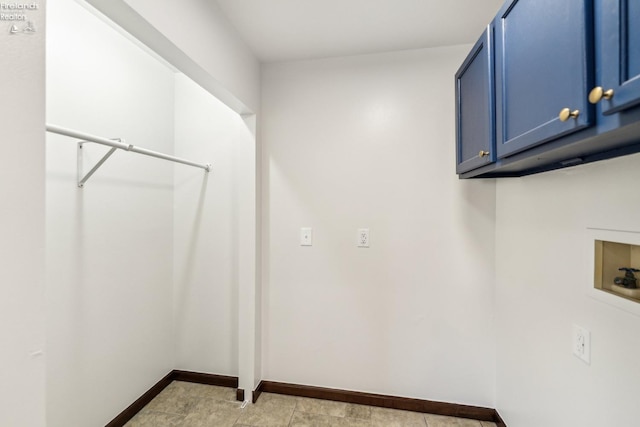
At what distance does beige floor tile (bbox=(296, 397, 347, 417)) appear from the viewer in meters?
1.84

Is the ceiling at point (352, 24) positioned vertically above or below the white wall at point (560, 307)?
above

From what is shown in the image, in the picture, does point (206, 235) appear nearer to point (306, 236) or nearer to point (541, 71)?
point (306, 236)

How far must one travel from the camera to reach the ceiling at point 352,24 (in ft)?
4.87

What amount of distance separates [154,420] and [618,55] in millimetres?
2645

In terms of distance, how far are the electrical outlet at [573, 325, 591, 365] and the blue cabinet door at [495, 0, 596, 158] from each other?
74 centimetres

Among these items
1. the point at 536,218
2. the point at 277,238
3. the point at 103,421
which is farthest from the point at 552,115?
the point at 103,421

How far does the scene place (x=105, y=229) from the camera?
5.43 feet

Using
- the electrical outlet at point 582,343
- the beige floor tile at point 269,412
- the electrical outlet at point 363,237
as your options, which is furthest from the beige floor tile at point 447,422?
the electrical outlet at point 363,237

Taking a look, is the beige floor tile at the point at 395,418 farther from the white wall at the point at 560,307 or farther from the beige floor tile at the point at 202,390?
the beige floor tile at the point at 202,390

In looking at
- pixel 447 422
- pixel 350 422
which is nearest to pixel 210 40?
pixel 350 422

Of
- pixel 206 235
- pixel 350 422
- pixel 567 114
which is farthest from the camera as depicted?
pixel 206 235

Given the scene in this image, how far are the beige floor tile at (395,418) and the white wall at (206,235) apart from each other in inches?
42.2

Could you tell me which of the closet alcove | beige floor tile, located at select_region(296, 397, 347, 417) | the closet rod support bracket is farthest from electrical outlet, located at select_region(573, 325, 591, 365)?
the closet rod support bracket

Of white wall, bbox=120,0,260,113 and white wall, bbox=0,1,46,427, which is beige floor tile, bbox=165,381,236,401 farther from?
white wall, bbox=120,0,260,113
